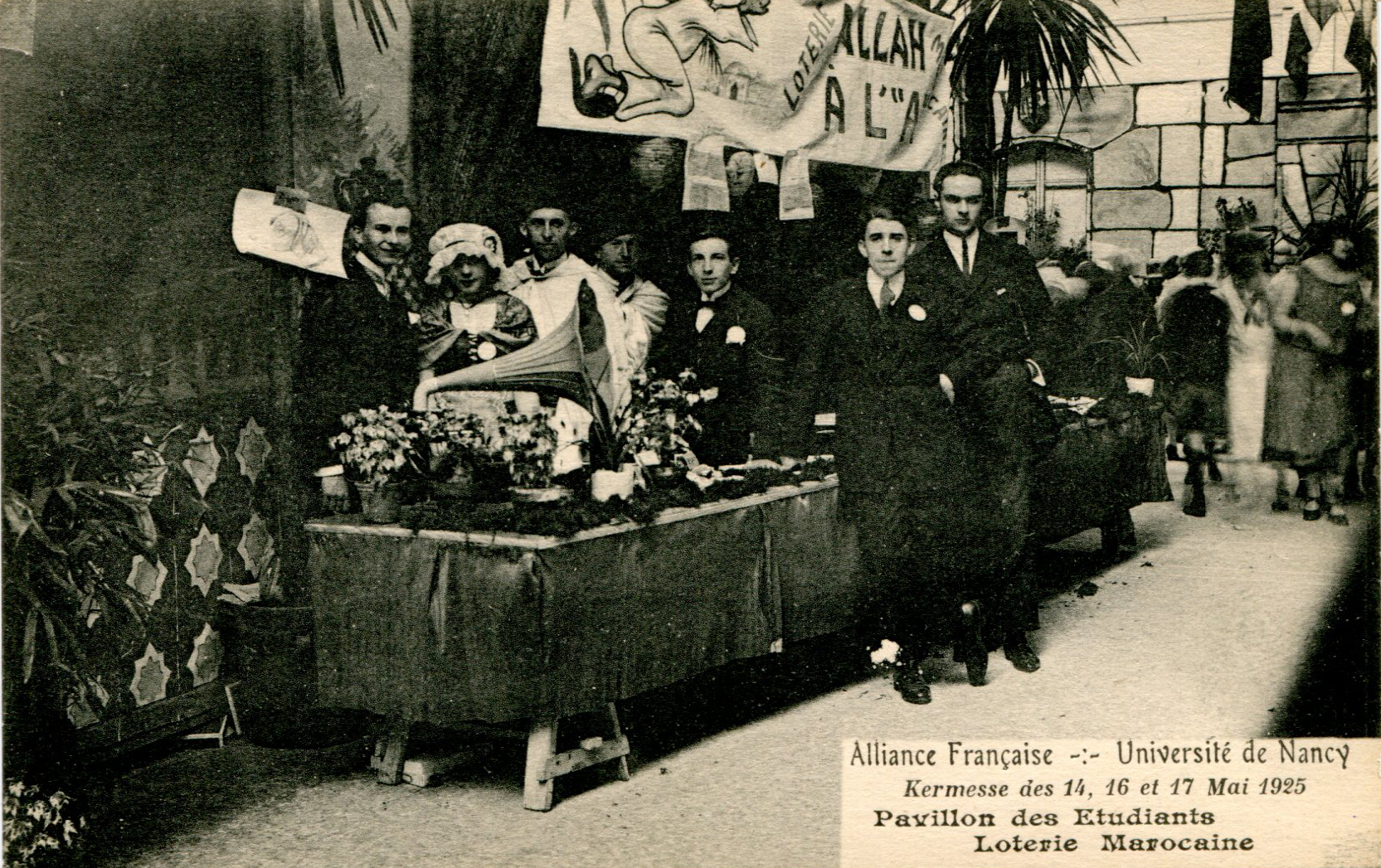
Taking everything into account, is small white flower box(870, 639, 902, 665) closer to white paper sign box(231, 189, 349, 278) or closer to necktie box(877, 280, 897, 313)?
necktie box(877, 280, 897, 313)

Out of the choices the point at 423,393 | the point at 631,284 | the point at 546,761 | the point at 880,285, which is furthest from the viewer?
the point at 631,284

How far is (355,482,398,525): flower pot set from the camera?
351cm

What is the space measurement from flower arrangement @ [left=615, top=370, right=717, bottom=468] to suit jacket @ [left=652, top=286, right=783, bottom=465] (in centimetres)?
7

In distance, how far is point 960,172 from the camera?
402cm

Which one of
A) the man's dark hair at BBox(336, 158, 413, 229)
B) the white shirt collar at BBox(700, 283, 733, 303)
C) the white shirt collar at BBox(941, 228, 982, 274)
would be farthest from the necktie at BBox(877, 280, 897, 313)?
the man's dark hair at BBox(336, 158, 413, 229)

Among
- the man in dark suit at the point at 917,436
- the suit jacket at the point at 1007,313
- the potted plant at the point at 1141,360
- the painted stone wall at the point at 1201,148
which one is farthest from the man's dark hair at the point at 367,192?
the potted plant at the point at 1141,360

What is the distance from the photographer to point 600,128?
399cm

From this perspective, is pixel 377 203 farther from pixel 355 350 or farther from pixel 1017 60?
pixel 1017 60

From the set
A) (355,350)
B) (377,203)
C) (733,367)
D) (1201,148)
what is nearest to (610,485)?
(733,367)

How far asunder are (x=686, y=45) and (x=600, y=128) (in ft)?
1.30

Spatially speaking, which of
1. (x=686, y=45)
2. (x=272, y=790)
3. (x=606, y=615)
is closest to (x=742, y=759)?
(x=606, y=615)

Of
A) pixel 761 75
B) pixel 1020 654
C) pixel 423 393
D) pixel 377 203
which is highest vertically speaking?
pixel 761 75

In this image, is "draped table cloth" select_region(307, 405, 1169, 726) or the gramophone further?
the gramophone
